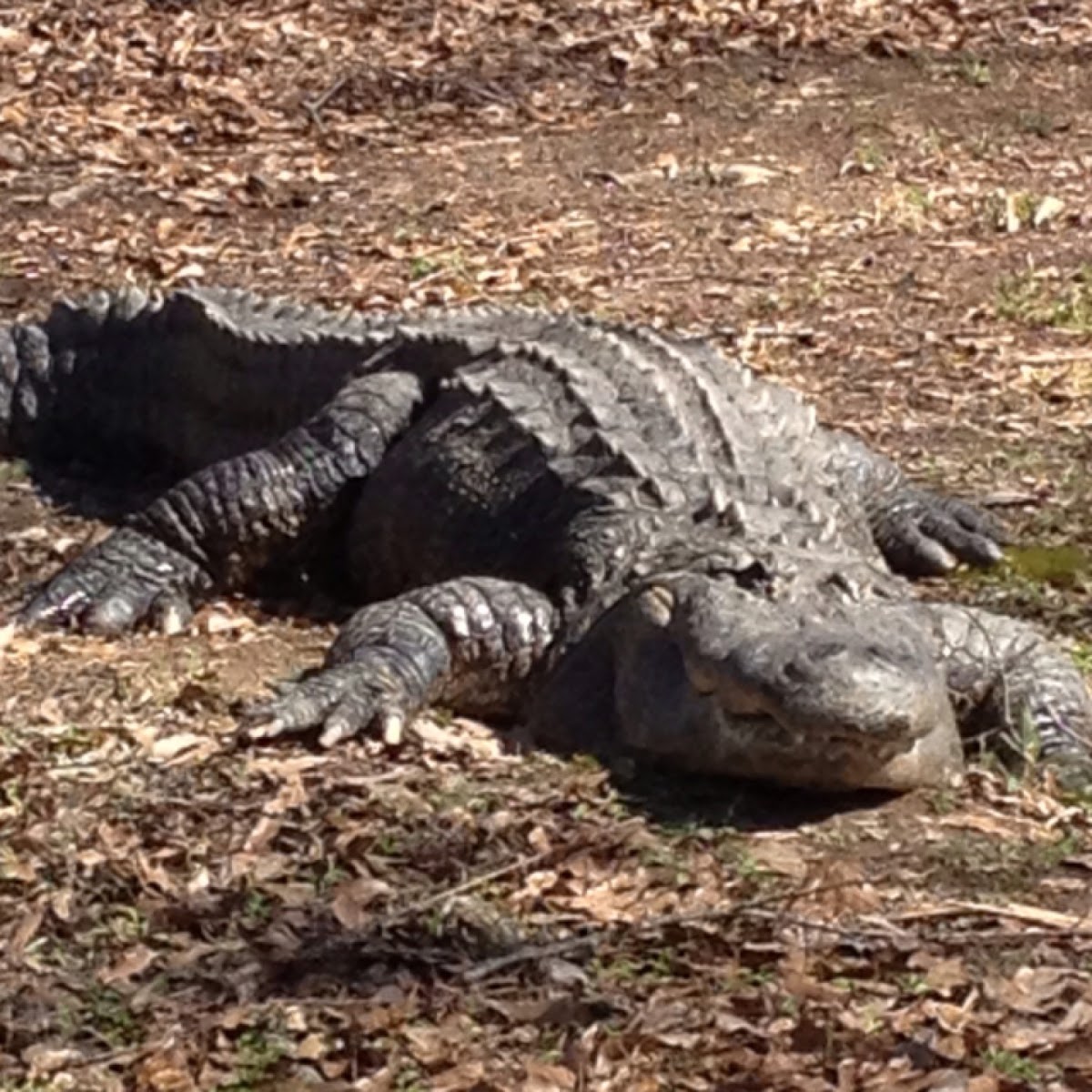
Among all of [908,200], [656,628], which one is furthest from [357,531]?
[908,200]

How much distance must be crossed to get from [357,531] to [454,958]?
2585mm

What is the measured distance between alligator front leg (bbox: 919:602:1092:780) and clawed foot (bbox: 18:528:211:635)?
1.93 meters

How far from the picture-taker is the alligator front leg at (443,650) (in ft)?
19.6

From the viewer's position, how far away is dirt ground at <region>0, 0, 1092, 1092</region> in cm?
443

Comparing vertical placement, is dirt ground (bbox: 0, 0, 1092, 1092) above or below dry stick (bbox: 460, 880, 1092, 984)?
below

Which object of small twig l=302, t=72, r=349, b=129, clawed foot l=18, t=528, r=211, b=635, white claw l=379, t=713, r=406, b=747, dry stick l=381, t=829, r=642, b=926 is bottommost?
small twig l=302, t=72, r=349, b=129

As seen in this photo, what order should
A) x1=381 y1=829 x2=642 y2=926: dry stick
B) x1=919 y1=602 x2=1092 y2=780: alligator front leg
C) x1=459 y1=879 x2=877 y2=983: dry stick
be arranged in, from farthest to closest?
x1=919 y1=602 x2=1092 y2=780: alligator front leg → x1=381 y1=829 x2=642 y2=926: dry stick → x1=459 y1=879 x2=877 y2=983: dry stick

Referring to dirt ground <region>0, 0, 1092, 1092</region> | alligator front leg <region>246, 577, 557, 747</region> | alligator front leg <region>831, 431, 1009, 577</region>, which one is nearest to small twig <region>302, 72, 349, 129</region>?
dirt ground <region>0, 0, 1092, 1092</region>

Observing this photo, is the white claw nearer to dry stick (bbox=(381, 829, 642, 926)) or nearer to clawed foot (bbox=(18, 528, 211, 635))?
dry stick (bbox=(381, 829, 642, 926))

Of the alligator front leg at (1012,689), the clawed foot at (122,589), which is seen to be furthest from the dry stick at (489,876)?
the clawed foot at (122,589)

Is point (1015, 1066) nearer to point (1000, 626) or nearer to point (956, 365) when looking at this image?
point (1000, 626)

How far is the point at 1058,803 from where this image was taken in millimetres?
5574

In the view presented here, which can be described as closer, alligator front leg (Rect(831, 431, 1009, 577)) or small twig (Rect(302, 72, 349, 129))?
alligator front leg (Rect(831, 431, 1009, 577))

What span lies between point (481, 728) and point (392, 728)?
44 cm
